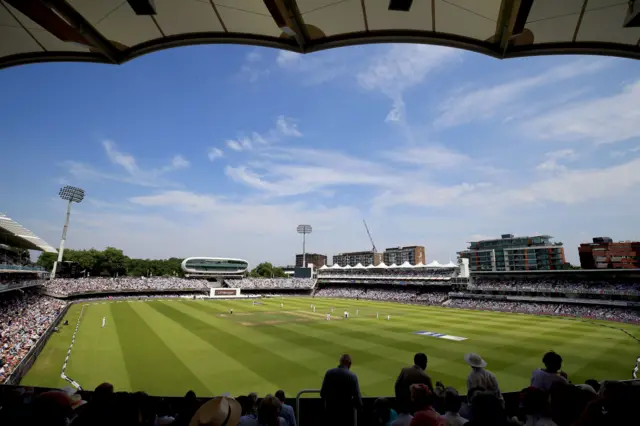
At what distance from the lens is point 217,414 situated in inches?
109

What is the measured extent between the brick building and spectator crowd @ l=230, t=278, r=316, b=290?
6267 cm

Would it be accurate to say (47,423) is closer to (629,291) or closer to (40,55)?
(40,55)

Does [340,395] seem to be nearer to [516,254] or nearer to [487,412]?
[487,412]

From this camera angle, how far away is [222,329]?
103 feet

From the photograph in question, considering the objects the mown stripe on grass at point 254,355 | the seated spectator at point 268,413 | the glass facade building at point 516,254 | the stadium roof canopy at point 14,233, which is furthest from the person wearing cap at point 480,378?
the glass facade building at point 516,254

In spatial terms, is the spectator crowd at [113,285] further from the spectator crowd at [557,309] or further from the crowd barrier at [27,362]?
the spectator crowd at [557,309]

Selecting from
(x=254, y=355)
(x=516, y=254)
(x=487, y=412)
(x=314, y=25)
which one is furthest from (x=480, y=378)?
(x=516, y=254)

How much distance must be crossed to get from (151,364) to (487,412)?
72.1 feet

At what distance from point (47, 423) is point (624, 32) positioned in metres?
8.05

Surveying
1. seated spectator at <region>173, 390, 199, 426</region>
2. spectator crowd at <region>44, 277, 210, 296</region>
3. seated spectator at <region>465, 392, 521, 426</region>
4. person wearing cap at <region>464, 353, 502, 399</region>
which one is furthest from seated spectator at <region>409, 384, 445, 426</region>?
spectator crowd at <region>44, 277, 210, 296</region>

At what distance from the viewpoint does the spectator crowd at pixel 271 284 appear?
8167 cm

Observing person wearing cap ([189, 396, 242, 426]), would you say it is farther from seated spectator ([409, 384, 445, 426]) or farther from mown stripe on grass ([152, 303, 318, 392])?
mown stripe on grass ([152, 303, 318, 392])

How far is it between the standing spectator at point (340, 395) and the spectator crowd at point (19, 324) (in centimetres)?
1876

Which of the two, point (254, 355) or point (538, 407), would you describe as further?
point (254, 355)
